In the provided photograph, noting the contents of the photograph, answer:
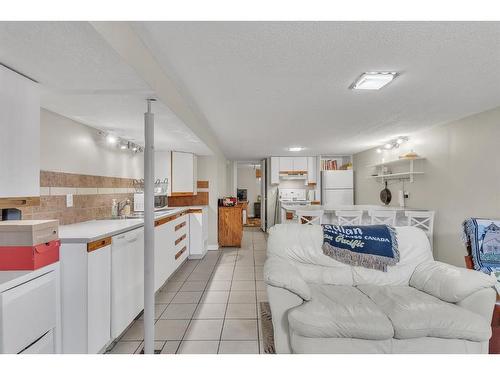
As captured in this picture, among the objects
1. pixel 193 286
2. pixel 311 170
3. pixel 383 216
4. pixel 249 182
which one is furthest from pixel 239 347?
pixel 249 182

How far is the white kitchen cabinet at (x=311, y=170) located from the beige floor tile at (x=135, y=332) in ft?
19.3

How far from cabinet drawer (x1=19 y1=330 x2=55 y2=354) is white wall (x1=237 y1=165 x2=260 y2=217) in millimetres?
9795

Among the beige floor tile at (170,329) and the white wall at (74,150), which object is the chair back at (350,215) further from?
the white wall at (74,150)

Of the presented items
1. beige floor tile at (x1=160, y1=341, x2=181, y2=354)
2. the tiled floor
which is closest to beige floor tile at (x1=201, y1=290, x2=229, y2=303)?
the tiled floor

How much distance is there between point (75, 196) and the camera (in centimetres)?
267

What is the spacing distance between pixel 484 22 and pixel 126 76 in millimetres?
2135

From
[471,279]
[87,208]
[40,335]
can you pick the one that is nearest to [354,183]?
[471,279]

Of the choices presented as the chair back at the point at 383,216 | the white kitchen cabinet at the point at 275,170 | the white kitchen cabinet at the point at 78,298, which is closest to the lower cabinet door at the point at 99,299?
the white kitchen cabinet at the point at 78,298

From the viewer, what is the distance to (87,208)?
286cm

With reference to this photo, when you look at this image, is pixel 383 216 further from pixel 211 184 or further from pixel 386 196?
pixel 211 184

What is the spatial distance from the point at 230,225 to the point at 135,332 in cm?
356

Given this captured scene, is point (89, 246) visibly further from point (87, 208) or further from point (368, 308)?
point (368, 308)

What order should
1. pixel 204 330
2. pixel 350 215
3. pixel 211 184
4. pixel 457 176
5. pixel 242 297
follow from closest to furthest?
pixel 204 330, pixel 242 297, pixel 457 176, pixel 350 215, pixel 211 184

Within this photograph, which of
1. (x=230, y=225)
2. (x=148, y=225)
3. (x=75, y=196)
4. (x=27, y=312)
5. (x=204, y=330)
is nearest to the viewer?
(x=27, y=312)
